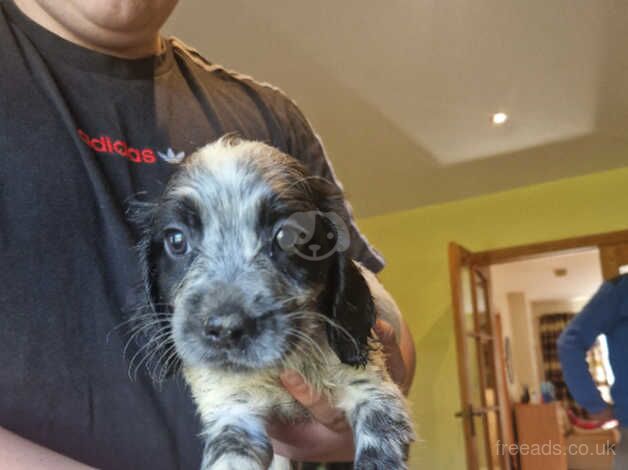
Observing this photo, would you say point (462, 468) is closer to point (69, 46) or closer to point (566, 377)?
point (566, 377)

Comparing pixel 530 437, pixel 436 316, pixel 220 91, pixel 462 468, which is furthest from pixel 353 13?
pixel 462 468

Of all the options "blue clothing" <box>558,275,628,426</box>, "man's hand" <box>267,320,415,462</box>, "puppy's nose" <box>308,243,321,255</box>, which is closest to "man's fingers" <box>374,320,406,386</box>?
"man's hand" <box>267,320,415,462</box>

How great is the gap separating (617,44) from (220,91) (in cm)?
292

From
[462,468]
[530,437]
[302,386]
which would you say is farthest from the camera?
[462,468]

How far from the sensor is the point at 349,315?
1.00 meters

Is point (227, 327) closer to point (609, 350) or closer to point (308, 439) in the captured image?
point (308, 439)

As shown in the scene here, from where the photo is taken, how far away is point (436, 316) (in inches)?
233

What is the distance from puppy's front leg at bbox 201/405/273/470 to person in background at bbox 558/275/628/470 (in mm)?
1834

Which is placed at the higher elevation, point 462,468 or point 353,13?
point 353,13

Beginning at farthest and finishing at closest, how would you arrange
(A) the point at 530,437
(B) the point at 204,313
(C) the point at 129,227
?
1. (A) the point at 530,437
2. (C) the point at 129,227
3. (B) the point at 204,313

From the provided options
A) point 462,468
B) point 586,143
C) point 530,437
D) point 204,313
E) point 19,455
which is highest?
point 586,143

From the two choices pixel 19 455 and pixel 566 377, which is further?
pixel 566 377

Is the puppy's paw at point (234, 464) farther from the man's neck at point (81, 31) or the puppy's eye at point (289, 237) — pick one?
the man's neck at point (81, 31)

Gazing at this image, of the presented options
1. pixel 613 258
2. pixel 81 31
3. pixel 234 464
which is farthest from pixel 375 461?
pixel 613 258
